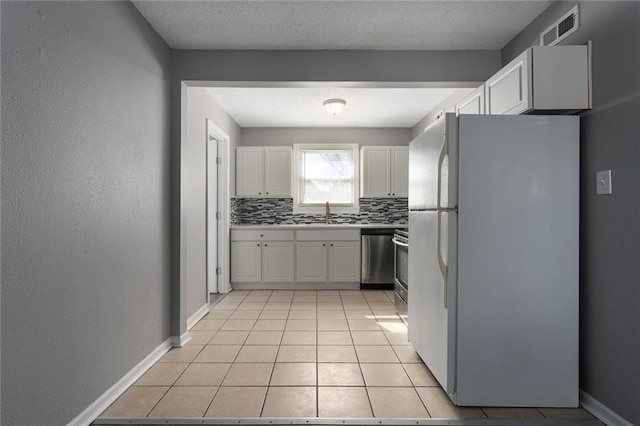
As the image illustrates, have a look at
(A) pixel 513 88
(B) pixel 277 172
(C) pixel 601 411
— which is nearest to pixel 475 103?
(A) pixel 513 88

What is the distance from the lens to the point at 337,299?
4496 millimetres

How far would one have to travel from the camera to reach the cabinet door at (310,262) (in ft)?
16.4

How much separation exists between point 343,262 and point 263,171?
1762 millimetres

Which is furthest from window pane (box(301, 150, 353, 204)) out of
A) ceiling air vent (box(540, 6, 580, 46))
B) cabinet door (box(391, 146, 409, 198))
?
ceiling air vent (box(540, 6, 580, 46))

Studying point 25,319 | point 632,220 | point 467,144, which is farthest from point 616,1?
point 25,319

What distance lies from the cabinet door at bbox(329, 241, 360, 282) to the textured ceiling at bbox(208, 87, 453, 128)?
177 centimetres

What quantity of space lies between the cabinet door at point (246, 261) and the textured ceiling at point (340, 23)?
2.74 m

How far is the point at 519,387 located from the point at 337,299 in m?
2.67

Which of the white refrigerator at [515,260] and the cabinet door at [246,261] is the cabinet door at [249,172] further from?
the white refrigerator at [515,260]

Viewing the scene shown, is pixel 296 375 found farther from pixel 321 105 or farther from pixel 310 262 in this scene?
pixel 321 105

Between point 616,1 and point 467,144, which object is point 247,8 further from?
point 616,1

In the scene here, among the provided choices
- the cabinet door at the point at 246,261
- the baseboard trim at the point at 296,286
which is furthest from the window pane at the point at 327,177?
the baseboard trim at the point at 296,286

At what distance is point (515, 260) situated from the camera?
1986 millimetres

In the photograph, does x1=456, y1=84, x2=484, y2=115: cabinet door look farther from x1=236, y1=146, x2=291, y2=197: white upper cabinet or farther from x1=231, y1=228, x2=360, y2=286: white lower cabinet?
x1=236, y1=146, x2=291, y2=197: white upper cabinet
